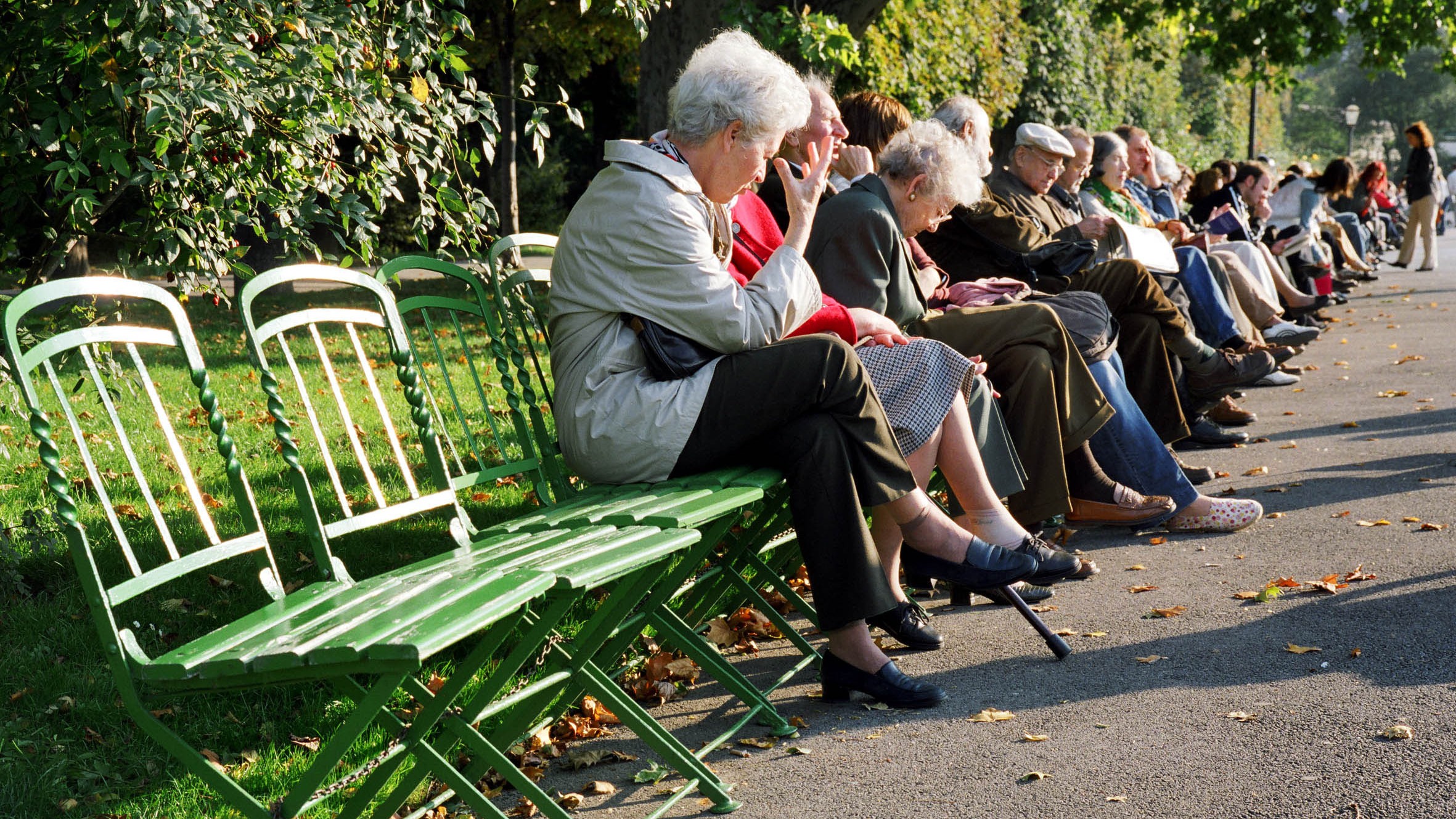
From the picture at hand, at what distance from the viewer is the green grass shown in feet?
10.4

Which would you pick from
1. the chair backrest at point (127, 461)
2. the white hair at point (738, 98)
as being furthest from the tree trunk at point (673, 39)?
the white hair at point (738, 98)

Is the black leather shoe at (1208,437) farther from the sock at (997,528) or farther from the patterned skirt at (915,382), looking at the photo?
the patterned skirt at (915,382)

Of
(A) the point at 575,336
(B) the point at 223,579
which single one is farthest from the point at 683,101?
(B) the point at 223,579

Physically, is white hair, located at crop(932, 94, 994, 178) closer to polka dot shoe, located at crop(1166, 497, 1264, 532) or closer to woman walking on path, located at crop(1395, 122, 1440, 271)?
polka dot shoe, located at crop(1166, 497, 1264, 532)

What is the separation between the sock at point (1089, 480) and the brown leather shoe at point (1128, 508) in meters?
0.03

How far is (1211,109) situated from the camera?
50.5 m

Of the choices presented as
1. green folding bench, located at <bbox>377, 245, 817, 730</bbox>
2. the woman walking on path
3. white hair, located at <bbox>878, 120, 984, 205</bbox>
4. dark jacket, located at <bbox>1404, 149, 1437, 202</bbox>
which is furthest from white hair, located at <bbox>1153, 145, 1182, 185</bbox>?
dark jacket, located at <bbox>1404, 149, 1437, 202</bbox>

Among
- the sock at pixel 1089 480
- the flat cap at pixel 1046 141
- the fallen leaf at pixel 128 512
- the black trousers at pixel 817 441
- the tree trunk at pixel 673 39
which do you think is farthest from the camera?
the tree trunk at pixel 673 39

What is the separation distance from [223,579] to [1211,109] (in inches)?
2024

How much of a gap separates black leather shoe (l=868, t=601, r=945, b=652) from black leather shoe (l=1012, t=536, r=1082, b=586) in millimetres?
352

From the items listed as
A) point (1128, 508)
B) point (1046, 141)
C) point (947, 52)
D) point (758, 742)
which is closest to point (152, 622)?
point (758, 742)

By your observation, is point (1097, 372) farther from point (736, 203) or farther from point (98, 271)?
point (98, 271)

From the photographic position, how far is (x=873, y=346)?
4.12 m

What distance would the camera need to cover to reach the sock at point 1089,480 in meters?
5.33
